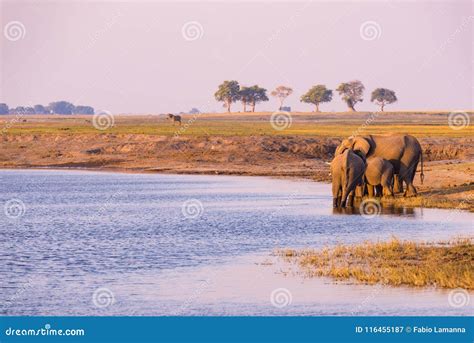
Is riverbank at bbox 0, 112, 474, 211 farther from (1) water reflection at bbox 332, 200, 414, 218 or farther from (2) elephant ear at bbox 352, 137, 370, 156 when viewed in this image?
(1) water reflection at bbox 332, 200, 414, 218

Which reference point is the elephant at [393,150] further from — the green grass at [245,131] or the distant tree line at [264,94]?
the distant tree line at [264,94]

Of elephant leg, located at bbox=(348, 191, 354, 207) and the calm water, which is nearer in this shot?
the calm water

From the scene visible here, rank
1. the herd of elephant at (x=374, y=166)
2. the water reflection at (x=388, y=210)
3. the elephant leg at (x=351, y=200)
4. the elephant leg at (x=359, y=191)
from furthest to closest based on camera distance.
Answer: the elephant leg at (x=359, y=191), the elephant leg at (x=351, y=200), the herd of elephant at (x=374, y=166), the water reflection at (x=388, y=210)

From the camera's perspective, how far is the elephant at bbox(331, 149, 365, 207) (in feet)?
130

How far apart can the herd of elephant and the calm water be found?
1504mm

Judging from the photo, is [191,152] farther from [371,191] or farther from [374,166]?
[374,166]

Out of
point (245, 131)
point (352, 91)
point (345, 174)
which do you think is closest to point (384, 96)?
point (352, 91)

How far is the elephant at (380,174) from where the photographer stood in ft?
137

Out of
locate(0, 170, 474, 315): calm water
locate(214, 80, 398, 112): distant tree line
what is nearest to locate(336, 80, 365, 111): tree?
locate(214, 80, 398, 112): distant tree line

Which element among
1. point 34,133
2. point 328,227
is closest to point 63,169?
point 34,133

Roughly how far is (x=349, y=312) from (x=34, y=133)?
74437mm

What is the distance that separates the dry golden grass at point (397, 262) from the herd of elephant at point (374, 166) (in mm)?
11369

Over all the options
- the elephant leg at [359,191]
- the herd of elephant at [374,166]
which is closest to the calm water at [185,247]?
the herd of elephant at [374,166]
